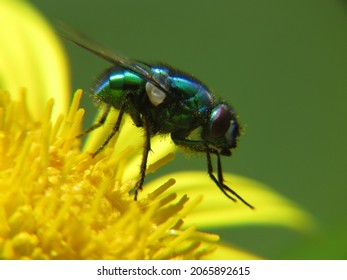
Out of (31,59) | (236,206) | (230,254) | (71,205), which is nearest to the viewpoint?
(71,205)

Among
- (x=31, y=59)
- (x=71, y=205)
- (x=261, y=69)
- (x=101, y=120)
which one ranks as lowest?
(x=71, y=205)

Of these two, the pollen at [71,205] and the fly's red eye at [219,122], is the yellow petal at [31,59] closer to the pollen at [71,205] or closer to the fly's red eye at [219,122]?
the pollen at [71,205]

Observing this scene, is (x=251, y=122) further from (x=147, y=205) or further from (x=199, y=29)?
(x=147, y=205)

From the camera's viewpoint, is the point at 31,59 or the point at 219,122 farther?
the point at 31,59

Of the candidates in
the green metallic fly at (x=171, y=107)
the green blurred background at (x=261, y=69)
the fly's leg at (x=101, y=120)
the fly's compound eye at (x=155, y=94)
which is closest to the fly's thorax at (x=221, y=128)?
the green metallic fly at (x=171, y=107)

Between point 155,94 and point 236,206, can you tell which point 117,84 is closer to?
point 155,94

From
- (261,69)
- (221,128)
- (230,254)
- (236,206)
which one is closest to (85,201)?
(221,128)

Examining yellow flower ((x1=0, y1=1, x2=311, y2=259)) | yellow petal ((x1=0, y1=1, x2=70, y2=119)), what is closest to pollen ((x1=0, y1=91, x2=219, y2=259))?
yellow flower ((x1=0, y1=1, x2=311, y2=259))
